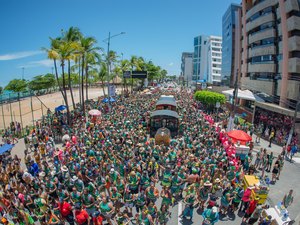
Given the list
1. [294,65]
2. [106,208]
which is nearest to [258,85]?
[294,65]

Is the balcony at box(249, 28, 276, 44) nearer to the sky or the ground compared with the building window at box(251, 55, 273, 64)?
nearer to the sky

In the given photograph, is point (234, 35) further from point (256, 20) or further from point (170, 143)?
point (170, 143)

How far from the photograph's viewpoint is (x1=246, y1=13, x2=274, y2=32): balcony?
3500 centimetres

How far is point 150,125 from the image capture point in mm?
21219

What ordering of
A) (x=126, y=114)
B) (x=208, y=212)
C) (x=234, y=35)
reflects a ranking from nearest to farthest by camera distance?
(x=208, y=212) → (x=126, y=114) → (x=234, y=35)

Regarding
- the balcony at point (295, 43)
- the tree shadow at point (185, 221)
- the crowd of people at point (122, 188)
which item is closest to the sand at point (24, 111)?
the crowd of people at point (122, 188)

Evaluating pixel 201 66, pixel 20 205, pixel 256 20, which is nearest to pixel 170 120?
pixel 20 205

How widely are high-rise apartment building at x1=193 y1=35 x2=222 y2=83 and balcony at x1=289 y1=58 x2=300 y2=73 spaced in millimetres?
92847

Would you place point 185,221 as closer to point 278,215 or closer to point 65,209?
point 278,215

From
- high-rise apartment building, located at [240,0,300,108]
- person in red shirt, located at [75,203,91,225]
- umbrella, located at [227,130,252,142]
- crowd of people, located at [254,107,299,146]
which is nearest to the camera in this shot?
person in red shirt, located at [75,203,91,225]

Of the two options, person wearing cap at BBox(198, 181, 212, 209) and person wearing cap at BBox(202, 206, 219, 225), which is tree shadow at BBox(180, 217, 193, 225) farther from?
person wearing cap at BBox(202, 206, 219, 225)

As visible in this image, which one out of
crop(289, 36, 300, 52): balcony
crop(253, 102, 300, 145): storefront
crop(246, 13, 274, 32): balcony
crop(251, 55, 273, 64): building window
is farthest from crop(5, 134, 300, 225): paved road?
crop(246, 13, 274, 32): balcony

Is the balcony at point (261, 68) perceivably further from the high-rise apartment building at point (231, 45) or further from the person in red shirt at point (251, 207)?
the person in red shirt at point (251, 207)

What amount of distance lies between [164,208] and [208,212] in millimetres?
1507
